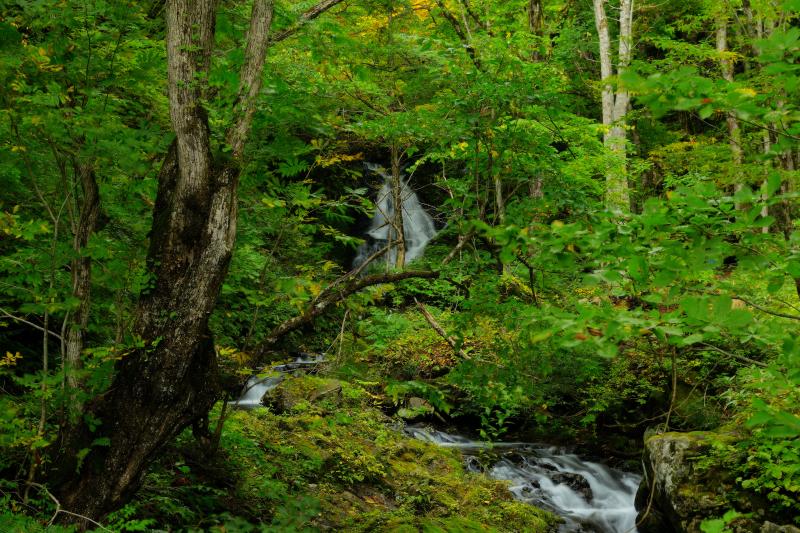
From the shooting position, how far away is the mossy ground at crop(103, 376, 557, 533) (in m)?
4.38

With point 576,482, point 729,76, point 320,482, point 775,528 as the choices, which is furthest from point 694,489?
point 729,76

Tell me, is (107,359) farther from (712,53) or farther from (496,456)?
(712,53)

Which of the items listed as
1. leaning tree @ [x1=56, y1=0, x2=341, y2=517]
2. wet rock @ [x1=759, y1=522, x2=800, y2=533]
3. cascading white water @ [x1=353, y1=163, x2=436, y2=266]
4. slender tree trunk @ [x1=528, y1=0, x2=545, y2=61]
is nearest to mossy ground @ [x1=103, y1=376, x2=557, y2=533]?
leaning tree @ [x1=56, y1=0, x2=341, y2=517]

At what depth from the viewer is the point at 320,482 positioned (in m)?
6.07

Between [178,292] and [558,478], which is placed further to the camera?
[558,478]

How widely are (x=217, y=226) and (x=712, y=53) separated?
35.6ft

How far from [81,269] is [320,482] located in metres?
3.43

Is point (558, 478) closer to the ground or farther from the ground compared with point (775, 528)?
closer to the ground

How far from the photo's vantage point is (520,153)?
180 inches

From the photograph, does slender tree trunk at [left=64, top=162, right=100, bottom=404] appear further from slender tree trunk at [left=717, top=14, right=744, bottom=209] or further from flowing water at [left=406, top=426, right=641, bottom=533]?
slender tree trunk at [left=717, top=14, right=744, bottom=209]

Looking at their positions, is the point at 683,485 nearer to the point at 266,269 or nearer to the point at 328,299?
the point at 328,299

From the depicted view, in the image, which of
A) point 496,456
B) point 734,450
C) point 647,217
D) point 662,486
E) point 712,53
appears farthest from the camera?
point 712,53

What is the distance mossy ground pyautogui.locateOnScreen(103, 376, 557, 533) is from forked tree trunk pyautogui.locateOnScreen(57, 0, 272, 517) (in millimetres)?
482

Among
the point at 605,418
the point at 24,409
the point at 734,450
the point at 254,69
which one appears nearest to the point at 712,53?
the point at 605,418
